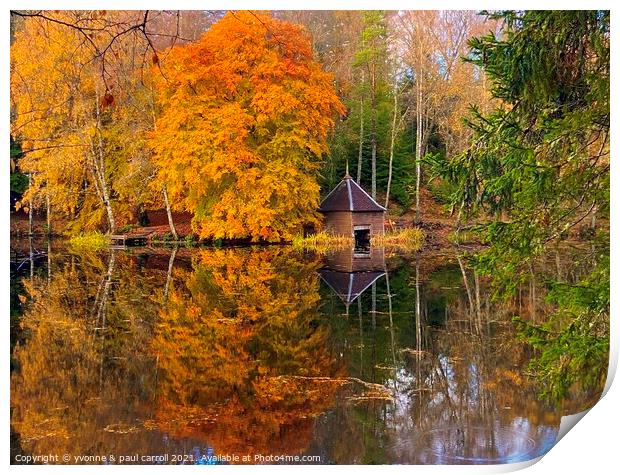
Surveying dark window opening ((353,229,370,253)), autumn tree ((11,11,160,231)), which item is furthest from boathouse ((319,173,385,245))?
autumn tree ((11,11,160,231))

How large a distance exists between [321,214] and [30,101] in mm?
1736

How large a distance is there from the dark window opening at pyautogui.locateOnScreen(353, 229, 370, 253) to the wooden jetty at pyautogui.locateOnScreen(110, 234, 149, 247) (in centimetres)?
126

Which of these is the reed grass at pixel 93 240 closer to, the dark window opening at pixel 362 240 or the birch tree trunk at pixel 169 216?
the birch tree trunk at pixel 169 216

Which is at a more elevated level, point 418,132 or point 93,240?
point 418,132

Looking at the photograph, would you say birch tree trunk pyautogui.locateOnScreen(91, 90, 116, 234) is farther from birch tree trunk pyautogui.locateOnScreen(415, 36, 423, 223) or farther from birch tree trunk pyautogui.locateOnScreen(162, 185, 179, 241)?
birch tree trunk pyautogui.locateOnScreen(415, 36, 423, 223)

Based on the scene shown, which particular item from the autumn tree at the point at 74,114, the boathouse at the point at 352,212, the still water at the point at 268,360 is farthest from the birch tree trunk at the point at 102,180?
the boathouse at the point at 352,212

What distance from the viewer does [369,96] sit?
171 inches

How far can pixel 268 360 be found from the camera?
398cm

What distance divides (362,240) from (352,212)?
0.19 meters

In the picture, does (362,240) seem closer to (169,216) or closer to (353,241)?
(353,241)

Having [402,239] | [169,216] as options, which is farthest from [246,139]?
[402,239]

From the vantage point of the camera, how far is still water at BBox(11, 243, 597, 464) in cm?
359

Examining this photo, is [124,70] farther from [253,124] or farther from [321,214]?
[321,214]

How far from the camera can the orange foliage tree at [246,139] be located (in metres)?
4.34
